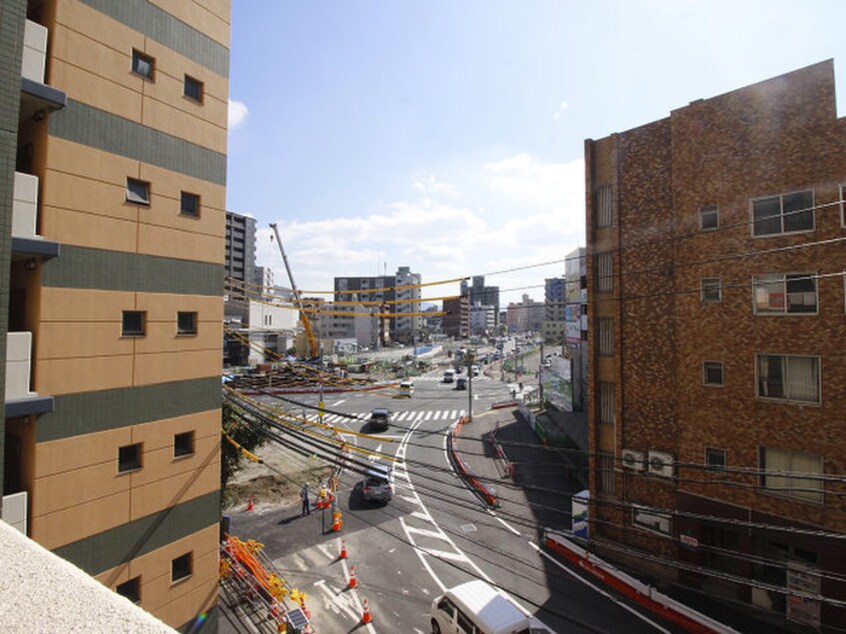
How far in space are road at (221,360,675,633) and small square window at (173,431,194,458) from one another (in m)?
4.07

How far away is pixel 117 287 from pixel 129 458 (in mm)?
4114

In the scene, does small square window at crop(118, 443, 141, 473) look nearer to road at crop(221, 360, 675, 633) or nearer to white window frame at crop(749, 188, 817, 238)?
road at crop(221, 360, 675, 633)

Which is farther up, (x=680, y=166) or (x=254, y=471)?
(x=680, y=166)

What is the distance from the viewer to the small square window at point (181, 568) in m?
10.7

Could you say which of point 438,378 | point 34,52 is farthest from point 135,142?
point 438,378

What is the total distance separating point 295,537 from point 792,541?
61.6 feet

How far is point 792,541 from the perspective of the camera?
44.6 ft

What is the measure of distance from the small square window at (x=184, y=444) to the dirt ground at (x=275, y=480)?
9262 mm

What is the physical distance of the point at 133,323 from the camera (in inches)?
400

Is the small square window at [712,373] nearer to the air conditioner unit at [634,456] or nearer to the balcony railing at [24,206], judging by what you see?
the air conditioner unit at [634,456]

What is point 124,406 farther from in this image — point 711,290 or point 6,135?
point 711,290

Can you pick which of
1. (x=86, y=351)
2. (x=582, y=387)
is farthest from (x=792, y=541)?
(x=86, y=351)

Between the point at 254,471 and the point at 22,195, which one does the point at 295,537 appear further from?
the point at 22,195

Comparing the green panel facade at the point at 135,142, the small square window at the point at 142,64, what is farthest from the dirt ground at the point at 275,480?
the small square window at the point at 142,64
